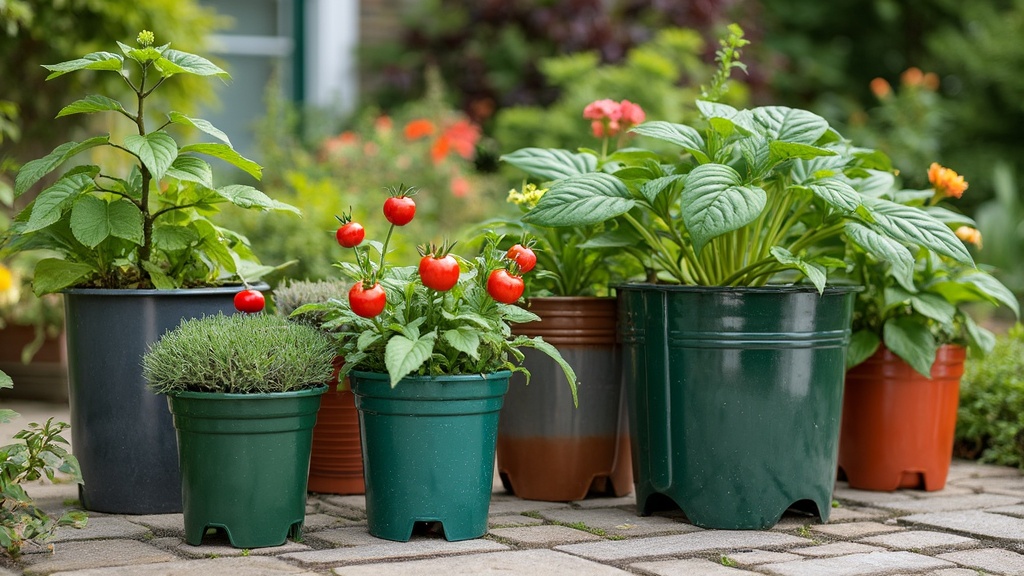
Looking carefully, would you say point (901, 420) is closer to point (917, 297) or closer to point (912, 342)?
point (912, 342)

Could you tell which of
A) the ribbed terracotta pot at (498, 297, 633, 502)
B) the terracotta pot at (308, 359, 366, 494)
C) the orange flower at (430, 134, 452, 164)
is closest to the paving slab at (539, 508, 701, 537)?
the ribbed terracotta pot at (498, 297, 633, 502)

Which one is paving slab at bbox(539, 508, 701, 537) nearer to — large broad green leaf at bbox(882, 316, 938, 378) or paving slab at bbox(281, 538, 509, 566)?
paving slab at bbox(281, 538, 509, 566)

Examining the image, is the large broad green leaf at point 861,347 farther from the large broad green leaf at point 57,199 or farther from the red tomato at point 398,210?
the large broad green leaf at point 57,199

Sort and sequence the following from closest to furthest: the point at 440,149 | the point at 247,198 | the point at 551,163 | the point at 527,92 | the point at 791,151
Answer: the point at 791,151, the point at 247,198, the point at 551,163, the point at 440,149, the point at 527,92

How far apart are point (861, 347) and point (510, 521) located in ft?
3.76

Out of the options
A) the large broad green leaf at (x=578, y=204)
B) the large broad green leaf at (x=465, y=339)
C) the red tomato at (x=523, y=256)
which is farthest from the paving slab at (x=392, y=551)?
the large broad green leaf at (x=578, y=204)

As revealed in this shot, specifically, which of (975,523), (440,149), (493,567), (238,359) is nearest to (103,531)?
(238,359)

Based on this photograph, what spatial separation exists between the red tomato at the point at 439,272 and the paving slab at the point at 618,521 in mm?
783

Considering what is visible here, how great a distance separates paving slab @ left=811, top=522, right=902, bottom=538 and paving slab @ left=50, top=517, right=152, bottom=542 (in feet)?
5.37

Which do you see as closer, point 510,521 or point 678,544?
point 678,544

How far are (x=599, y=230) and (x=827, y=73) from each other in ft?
19.1

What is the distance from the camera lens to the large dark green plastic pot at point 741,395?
2.80 meters

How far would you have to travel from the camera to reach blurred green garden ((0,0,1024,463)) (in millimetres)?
5043

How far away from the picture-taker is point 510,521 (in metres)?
2.92
